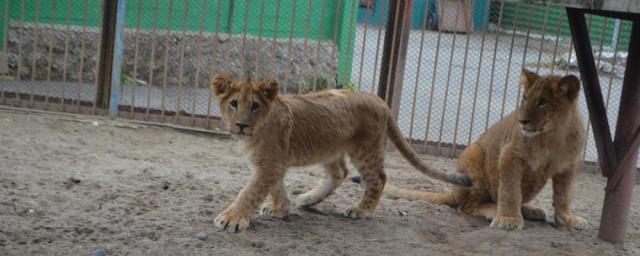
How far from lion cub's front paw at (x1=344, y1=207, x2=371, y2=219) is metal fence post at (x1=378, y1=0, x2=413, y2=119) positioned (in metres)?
3.10

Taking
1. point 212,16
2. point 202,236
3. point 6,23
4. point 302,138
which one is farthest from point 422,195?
point 212,16

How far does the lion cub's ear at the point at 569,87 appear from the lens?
22.8ft

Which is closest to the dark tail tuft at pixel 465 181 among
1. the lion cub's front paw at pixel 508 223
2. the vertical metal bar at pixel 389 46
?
the lion cub's front paw at pixel 508 223

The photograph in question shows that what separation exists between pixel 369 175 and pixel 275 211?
2.58 ft

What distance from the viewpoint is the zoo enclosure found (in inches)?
415

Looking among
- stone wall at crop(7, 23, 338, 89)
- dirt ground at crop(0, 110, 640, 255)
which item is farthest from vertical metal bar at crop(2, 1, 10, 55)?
dirt ground at crop(0, 110, 640, 255)

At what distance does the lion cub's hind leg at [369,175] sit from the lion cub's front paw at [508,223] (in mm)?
925

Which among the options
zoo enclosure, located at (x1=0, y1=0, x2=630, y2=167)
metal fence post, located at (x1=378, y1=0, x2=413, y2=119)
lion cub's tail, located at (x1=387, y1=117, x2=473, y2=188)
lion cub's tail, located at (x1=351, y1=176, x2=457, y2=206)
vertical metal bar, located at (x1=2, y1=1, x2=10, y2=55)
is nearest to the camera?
lion cub's tail, located at (x1=387, y1=117, x2=473, y2=188)

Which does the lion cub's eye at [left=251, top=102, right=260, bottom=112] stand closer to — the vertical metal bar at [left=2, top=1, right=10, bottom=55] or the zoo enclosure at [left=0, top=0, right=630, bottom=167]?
the zoo enclosure at [left=0, top=0, right=630, bottom=167]

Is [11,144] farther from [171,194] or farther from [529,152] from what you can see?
[529,152]

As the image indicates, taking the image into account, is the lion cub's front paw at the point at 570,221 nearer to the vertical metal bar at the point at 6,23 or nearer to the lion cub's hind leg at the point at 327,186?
the lion cub's hind leg at the point at 327,186

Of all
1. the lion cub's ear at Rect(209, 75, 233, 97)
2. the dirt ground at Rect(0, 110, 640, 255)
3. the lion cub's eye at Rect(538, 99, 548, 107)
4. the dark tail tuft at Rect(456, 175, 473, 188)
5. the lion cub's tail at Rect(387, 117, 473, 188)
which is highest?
the lion cub's eye at Rect(538, 99, 548, 107)

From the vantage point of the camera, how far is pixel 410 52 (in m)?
21.4

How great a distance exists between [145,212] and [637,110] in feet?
11.8
